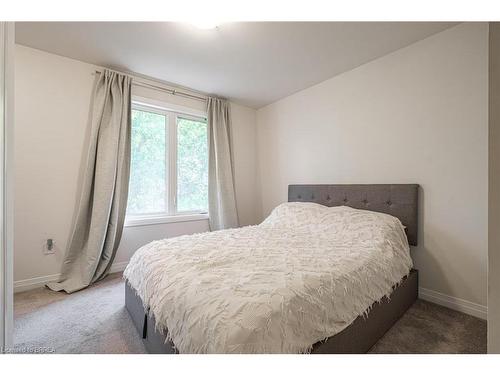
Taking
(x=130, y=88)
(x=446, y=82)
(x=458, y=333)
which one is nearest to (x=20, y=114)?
(x=130, y=88)

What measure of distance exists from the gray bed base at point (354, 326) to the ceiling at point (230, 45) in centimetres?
206

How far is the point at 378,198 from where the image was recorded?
7.17ft

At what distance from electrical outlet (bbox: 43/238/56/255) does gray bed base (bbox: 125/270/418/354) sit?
1.16 m

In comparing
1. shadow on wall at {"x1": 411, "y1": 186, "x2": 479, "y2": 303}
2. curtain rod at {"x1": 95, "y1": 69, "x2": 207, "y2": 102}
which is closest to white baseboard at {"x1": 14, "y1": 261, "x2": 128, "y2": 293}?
curtain rod at {"x1": 95, "y1": 69, "x2": 207, "y2": 102}

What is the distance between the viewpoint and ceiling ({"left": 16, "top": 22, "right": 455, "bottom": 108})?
1.82m

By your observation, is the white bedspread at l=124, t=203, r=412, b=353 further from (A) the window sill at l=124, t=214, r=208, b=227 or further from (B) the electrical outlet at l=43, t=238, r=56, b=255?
(B) the electrical outlet at l=43, t=238, r=56, b=255

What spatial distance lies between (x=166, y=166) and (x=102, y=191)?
0.82 metres

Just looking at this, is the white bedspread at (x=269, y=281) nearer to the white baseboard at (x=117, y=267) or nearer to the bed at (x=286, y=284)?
the bed at (x=286, y=284)

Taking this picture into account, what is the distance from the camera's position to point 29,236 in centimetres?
216

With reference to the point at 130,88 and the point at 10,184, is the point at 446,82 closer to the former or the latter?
the point at 10,184

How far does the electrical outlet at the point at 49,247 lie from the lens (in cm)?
224

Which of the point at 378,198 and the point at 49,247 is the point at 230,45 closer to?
the point at 378,198

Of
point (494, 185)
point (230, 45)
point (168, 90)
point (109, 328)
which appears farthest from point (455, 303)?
point (168, 90)
